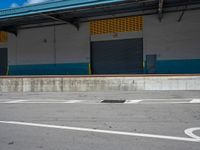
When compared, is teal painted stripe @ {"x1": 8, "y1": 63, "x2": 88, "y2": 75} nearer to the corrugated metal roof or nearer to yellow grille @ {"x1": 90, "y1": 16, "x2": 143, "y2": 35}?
yellow grille @ {"x1": 90, "y1": 16, "x2": 143, "y2": 35}

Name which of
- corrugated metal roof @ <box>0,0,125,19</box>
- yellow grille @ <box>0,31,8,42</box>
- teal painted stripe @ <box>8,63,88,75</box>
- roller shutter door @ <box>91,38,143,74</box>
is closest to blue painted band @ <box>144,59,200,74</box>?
roller shutter door @ <box>91,38,143,74</box>

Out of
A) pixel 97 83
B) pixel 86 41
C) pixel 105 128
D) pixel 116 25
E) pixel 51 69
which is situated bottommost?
pixel 105 128

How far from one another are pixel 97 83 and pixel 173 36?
380 inches

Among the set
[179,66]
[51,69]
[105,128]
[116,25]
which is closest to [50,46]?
[51,69]

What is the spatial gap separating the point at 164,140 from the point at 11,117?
242 inches

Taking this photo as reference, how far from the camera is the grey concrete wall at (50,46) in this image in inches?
1162

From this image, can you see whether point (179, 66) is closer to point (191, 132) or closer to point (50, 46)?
point (50, 46)

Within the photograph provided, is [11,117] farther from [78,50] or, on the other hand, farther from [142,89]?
[78,50]

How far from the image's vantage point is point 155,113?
10.8 metres

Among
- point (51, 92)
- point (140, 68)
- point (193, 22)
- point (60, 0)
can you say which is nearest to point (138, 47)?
point (140, 68)

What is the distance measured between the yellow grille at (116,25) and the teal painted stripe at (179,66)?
156 inches

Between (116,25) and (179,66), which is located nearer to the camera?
(179,66)

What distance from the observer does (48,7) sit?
25.0m

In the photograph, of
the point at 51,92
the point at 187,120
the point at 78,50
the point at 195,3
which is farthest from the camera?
the point at 78,50
